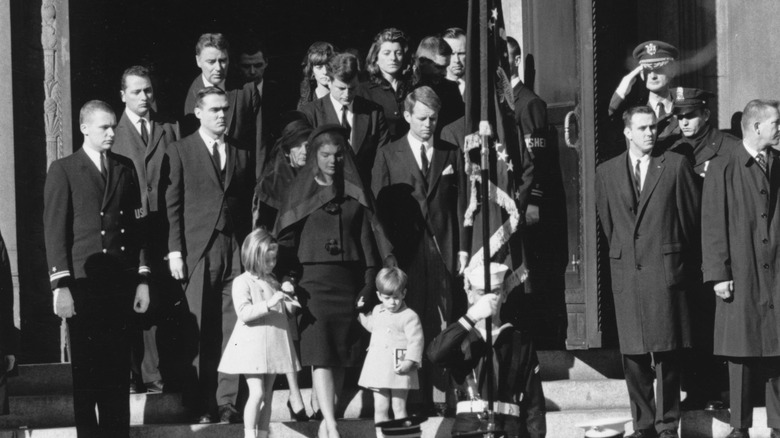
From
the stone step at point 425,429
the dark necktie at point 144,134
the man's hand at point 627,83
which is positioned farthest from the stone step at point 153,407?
the man's hand at point 627,83

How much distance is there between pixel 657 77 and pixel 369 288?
293 cm

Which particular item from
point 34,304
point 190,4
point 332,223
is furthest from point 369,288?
point 190,4

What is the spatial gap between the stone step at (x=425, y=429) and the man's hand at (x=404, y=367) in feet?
1.73

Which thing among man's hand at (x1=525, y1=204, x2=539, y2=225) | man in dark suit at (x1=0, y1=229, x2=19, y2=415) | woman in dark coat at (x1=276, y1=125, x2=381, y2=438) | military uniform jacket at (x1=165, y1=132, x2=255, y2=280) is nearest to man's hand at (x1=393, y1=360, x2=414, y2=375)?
woman in dark coat at (x1=276, y1=125, x2=381, y2=438)

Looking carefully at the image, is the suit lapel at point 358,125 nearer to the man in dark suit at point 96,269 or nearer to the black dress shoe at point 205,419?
the man in dark suit at point 96,269

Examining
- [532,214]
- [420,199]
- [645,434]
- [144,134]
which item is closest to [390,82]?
[420,199]

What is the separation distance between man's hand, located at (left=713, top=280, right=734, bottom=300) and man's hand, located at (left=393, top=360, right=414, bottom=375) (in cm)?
218

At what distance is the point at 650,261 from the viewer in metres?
11.9

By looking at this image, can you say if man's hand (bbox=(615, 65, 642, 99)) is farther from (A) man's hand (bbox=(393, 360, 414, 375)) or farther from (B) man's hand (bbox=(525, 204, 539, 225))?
(A) man's hand (bbox=(393, 360, 414, 375))

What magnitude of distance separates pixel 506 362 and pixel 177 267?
2.63 meters

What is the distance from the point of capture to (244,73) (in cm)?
1393

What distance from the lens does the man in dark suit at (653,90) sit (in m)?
12.8

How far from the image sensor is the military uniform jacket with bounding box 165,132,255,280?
12109mm

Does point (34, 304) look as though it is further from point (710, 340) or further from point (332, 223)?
point (710, 340)
